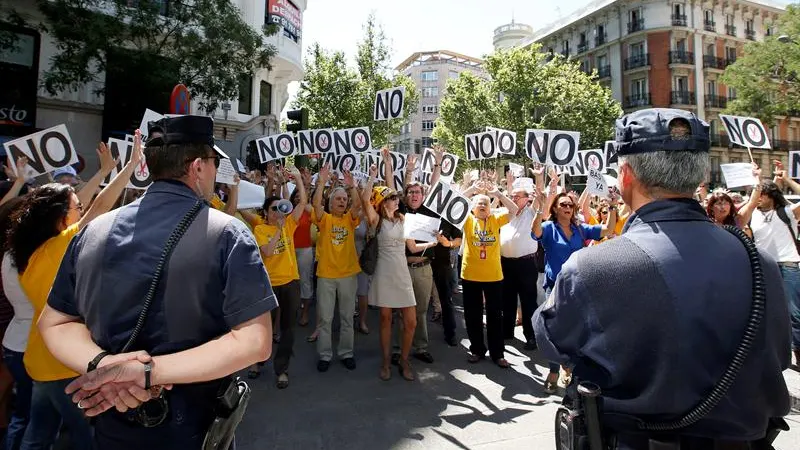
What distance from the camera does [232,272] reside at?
1.57 m

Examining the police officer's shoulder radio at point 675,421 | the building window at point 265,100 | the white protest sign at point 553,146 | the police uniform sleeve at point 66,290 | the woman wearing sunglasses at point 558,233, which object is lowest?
the police officer's shoulder radio at point 675,421

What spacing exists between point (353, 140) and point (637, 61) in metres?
40.0

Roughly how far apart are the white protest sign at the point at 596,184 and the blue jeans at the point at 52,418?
644 centimetres

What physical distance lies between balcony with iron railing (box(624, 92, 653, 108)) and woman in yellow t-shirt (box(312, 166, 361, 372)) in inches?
1588

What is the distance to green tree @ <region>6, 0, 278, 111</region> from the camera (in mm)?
11016

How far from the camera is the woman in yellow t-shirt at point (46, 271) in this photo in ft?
8.09

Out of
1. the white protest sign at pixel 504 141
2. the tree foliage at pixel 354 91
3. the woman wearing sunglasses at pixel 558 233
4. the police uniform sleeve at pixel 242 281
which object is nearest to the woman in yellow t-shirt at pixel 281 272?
the woman wearing sunglasses at pixel 558 233

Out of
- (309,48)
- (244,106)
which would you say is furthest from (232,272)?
(309,48)

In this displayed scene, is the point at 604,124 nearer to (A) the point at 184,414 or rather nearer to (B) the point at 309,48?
(B) the point at 309,48

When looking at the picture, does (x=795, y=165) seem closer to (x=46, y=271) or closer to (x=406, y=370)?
(x=406, y=370)

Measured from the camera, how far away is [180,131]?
172 centimetres

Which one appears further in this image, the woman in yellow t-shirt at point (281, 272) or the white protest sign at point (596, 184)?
the white protest sign at point (596, 184)

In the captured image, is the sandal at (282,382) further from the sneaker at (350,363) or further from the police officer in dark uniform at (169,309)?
the police officer in dark uniform at (169,309)

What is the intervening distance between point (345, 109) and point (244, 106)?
4904mm
